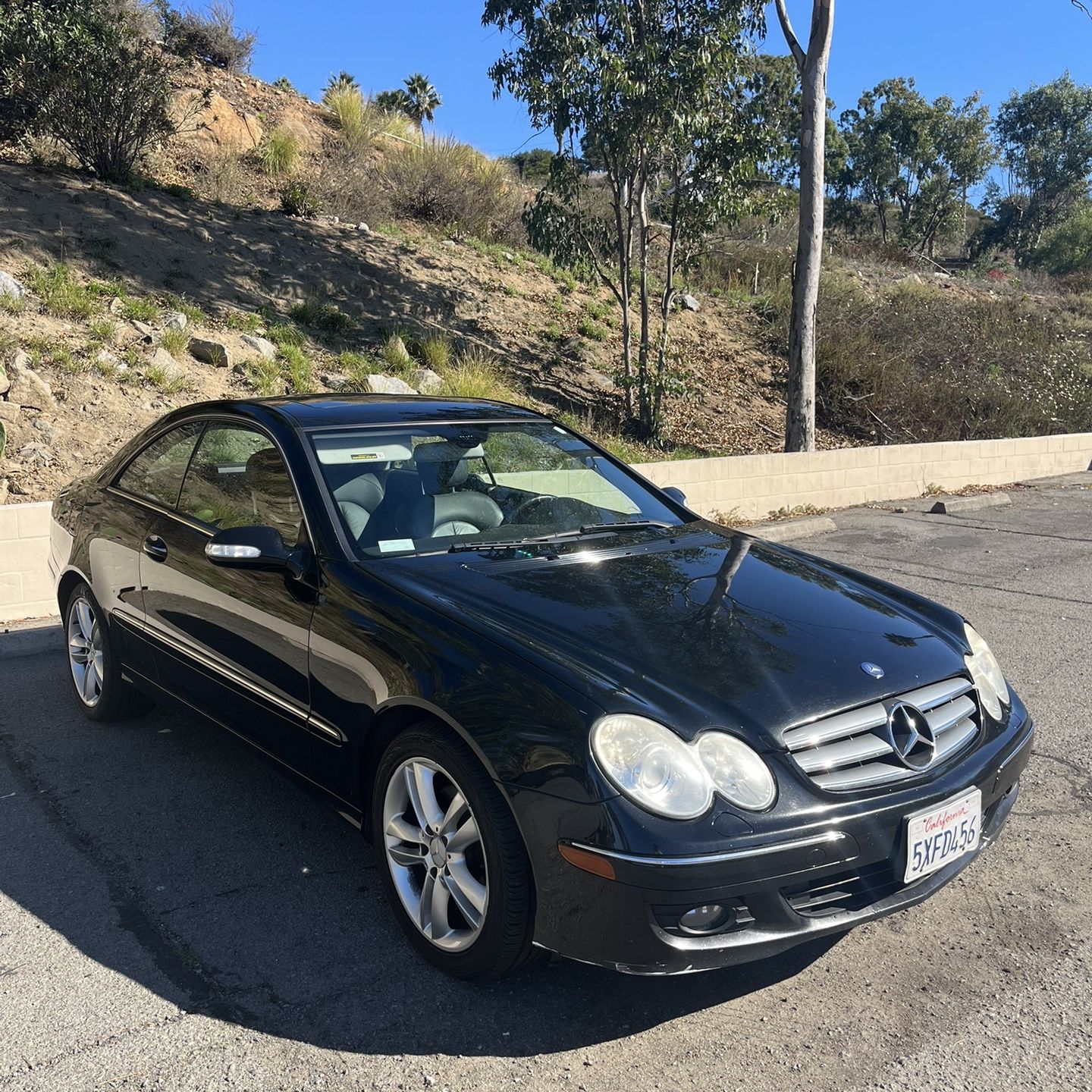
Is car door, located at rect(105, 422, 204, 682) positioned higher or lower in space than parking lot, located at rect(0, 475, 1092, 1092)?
higher

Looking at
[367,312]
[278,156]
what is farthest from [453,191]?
[367,312]

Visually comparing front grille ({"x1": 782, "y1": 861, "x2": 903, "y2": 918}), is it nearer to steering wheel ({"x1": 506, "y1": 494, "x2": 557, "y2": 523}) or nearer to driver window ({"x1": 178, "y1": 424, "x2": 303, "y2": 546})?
steering wheel ({"x1": 506, "y1": 494, "x2": 557, "y2": 523})

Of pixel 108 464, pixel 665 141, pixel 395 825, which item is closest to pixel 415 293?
pixel 665 141

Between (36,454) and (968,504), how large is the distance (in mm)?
10760

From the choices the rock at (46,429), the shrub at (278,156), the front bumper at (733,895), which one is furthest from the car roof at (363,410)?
the shrub at (278,156)

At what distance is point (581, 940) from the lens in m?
2.54

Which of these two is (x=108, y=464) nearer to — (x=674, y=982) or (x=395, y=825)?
(x=395, y=825)

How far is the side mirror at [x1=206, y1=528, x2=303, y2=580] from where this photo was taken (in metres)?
3.48

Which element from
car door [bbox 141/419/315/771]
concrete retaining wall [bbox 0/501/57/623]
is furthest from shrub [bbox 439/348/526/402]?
car door [bbox 141/419/315/771]

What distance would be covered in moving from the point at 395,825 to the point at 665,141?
462 inches

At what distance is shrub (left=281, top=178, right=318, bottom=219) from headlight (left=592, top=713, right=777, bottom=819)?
1610cm

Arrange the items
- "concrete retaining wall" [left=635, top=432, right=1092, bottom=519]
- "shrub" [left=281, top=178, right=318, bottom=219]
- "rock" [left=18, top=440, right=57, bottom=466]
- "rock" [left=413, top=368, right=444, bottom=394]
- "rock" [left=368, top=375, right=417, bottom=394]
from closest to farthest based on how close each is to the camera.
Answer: "rock" [left=18, top=440, right=57, bottom=466]
"concrete retaining wall" [left=635, top=432, right=1092, bottom=519]
"rock" [left=368, top=375, right=417, bottom=394]
"rock" [left=413, top=368, right=444, bottom=394]
"shrub" [left=281, top=178, right=318, bottom=219]

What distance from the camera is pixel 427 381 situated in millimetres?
13312

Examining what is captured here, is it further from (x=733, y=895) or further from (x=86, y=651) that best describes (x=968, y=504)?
(x=733, y=895)
